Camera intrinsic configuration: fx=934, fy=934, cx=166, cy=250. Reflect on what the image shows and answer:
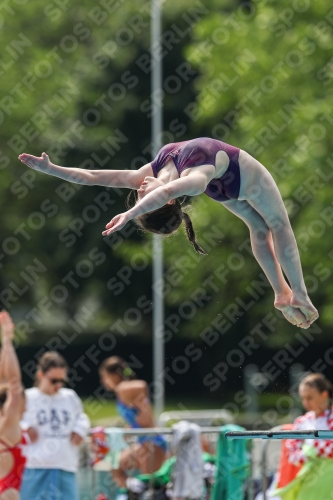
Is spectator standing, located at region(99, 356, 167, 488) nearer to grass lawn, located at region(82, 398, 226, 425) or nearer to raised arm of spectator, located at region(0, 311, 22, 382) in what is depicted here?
raised arm of spectator, located at region(0, 311, 22, 382)

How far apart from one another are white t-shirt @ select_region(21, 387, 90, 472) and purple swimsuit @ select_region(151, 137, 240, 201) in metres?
3.44

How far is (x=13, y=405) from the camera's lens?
24.7 ft

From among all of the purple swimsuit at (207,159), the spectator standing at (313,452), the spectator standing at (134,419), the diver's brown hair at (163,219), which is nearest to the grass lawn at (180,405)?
the spectator standing at (134,419)

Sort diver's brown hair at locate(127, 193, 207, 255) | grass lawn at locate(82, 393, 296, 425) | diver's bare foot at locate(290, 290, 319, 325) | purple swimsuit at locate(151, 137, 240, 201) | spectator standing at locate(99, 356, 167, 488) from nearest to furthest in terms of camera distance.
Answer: purple swimsuit at locate(151, 137, 240, 201), diver's brown hair at locate(127, 193, 207, 255), diver's bare foot at locate(290, 290, 319, 325), spectator standing at locate(99, 356, 167, 488), grass lawn at locate(82, 393, 296, 425)

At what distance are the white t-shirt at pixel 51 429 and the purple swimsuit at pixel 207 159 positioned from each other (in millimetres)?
3437

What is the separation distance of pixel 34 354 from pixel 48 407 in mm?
21697

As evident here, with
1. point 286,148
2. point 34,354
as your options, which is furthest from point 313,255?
point 34,354

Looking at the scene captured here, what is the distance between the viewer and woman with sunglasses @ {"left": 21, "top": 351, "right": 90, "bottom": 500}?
27.8 ft

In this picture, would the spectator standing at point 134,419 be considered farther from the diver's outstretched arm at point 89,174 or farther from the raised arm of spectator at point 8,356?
the diver's outstretched arm at point 89,174

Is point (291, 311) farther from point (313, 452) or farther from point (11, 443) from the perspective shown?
point (11, 443)

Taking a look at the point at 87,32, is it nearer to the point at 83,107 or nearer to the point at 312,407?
the point at 83,107

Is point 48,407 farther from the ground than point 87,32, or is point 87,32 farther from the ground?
point 87,32

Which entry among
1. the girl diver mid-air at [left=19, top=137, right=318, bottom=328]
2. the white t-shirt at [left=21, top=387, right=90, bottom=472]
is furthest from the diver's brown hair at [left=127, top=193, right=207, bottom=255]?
the white t-shirt at [left=21, top=387, right=90, bottom=472]

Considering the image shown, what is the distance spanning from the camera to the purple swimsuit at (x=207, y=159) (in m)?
5.48
